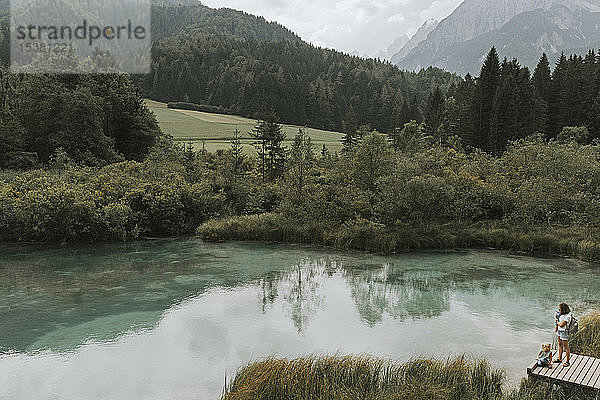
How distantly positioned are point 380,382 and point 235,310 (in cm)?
670

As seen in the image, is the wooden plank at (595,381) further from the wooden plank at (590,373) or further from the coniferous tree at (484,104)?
the coniferous tree at (484,104)

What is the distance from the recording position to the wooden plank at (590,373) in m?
8.20

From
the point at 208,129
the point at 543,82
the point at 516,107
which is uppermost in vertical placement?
the point at 543,82

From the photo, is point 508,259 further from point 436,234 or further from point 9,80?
point 9,80

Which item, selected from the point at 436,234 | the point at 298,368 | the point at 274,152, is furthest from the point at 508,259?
the point at 274,152

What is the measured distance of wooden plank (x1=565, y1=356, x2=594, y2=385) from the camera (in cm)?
830

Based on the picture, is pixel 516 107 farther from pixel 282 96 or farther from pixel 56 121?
pixel 282 96

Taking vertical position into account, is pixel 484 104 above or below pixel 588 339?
above

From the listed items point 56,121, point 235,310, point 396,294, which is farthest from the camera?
point 56,121

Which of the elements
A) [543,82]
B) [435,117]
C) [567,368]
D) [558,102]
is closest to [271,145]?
[567,368]

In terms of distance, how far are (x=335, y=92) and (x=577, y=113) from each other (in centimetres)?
5027

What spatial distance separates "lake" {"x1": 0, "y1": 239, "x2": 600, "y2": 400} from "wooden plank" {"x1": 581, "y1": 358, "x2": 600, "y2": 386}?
6.27ft

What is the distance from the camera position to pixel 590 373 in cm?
851

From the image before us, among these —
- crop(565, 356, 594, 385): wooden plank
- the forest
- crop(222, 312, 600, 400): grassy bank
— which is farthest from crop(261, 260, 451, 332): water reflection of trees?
crop(565, 356, 594, 385): wooden plank
